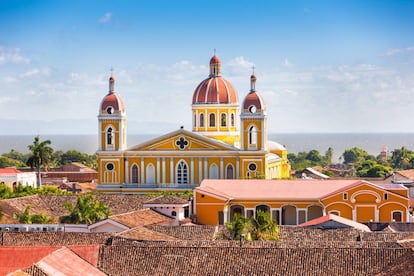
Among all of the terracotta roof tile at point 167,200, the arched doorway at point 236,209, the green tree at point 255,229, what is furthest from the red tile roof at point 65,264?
the arched doorway at point 236,209

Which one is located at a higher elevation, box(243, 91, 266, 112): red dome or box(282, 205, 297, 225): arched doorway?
box(243, 91, 266, 112): red dome

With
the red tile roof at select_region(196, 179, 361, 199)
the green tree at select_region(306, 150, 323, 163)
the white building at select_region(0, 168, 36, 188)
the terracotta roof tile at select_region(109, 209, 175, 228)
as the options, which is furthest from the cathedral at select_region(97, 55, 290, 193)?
the green tree at select_region(306, 150, 323, 163)

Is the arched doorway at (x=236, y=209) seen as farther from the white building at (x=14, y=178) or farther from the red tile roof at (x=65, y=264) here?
the red tile roof at (x=65, y=264)

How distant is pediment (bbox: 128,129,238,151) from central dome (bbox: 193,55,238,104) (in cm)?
392

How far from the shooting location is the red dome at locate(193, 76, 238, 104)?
73.7m

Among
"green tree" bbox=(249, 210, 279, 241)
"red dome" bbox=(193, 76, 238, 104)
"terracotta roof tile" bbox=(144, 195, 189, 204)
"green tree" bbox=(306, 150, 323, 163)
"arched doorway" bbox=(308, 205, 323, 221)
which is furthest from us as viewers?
"green tree" bbox=(306, 150, 323, 163)

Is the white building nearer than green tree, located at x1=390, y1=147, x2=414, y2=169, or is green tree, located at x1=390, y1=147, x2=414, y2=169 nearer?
the white building

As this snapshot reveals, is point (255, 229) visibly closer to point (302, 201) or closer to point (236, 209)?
point (302, 201)

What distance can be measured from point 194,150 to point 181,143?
99 centimetres

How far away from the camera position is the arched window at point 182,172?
2783 inches

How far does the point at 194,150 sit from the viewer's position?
70.5 metres

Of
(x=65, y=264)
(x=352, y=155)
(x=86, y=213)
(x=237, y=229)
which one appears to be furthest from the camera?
(x=352, y=155)

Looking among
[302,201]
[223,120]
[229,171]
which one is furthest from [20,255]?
[223,120]

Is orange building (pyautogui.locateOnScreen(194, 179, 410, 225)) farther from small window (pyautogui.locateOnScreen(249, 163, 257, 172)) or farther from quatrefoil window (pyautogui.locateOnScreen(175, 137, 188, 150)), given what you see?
quatrefoil window (pyautogui.locateOnScreen(175, 137, 188, 150))
